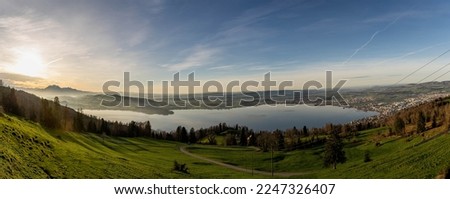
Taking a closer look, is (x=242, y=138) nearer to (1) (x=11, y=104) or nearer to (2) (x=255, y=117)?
(2) (x=255, y=117)

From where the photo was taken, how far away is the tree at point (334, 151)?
24.6 ft

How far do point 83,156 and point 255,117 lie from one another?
3.59 meters

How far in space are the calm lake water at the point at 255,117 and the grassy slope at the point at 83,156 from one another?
546 mm

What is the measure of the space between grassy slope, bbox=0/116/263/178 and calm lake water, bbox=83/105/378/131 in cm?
55

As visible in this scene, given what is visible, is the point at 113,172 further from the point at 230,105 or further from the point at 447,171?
the point at 447,171

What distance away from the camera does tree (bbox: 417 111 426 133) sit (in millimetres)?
7242

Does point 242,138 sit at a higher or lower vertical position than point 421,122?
lower

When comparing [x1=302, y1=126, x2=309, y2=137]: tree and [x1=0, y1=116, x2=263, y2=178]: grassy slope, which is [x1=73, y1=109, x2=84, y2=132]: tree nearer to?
[x1=0, y1=116, x2=263, y2=178]: grassy slope

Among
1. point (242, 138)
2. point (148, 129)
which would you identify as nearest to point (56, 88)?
point (148, 129)

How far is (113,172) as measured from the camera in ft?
23.2

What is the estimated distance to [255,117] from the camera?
7.84 metres

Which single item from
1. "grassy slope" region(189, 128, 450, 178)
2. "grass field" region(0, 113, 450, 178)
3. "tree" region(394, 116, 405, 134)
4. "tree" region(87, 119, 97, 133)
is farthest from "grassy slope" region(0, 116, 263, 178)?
"tree" region(394, 116, 405, 134)

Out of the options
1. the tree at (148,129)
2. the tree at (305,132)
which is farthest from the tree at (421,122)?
the tree at (148,129)

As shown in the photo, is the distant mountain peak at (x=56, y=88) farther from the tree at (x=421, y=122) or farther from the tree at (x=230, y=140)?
the tree at (x=421, y=122)
